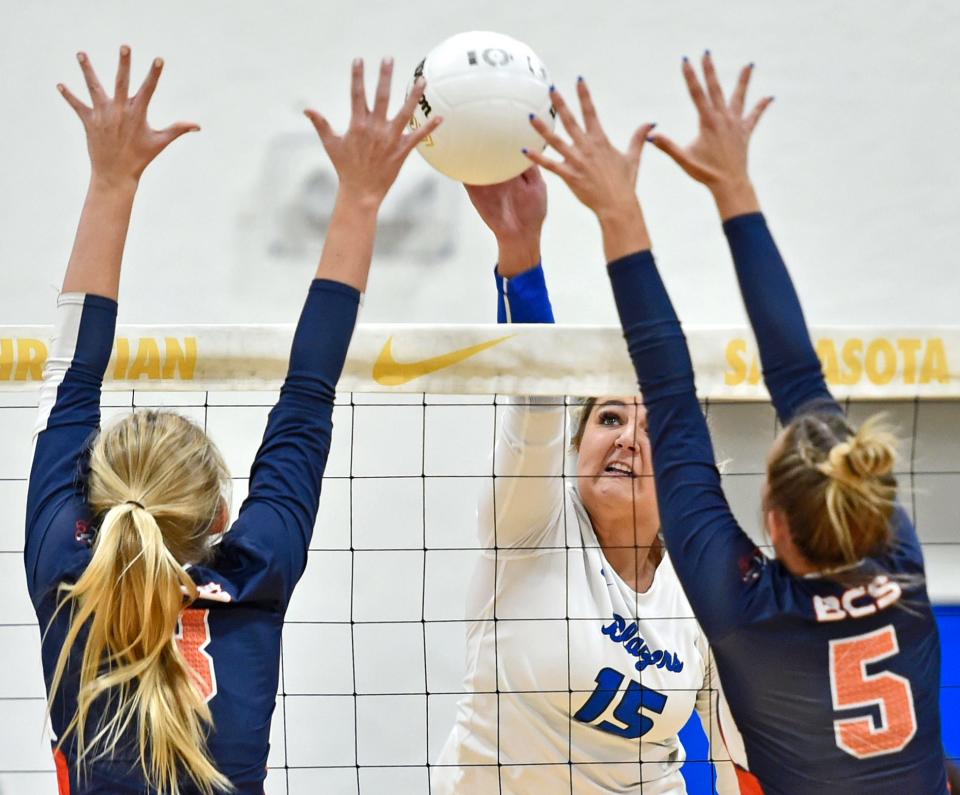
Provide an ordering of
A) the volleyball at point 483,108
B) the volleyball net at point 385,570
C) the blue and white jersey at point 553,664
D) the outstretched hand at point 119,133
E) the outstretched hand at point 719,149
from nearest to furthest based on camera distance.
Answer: the outstretched hand at point 719,149 < the outstretched hand at point 119,133 < the volleyball at point 483,108 < the blue and white jersey at point 553,664 < the volleyball net at point 385,570

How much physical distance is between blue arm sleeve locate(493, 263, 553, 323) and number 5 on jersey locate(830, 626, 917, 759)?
0.92 meters

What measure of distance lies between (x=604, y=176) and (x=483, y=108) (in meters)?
0.37

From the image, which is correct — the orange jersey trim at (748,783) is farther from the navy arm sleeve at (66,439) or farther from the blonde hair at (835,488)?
the navy arm sleeve at (66,439)

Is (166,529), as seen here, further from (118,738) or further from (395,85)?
(395,85)

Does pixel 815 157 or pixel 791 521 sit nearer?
pixel 791 521

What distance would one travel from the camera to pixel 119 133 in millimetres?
1531

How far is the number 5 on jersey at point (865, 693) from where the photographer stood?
1233 millimetres

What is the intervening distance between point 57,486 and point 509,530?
92 cm

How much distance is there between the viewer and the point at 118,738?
1.21m

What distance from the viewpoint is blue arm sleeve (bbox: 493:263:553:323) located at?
6.40 feet

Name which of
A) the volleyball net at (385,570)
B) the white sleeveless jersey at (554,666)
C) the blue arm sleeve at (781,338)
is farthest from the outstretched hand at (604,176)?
the volleyball net at (385,570)

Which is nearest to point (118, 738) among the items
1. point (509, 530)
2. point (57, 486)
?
point (57, 486)

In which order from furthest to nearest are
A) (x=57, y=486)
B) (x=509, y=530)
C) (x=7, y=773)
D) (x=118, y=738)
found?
1. (x=7, y=773)
2. (x=509, y=530)
3. (x=57, y=486)
4. (x=118, y=738)

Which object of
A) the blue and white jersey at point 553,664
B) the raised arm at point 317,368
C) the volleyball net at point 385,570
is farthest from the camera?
the volleyball net at point 385,570
